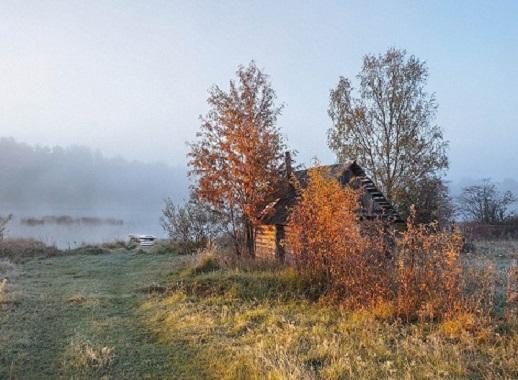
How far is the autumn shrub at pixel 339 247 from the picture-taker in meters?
8.59

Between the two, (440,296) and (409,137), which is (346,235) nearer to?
(440,296)

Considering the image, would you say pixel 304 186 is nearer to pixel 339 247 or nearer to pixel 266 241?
pixel 266 241

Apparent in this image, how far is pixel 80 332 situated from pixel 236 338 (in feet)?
10.2

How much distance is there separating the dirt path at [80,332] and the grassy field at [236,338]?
21 mm

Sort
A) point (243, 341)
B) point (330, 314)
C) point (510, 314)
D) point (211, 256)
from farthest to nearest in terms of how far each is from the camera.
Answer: point (211, 256) < point (330, 314) < point (510, 314) < point (243, 341)

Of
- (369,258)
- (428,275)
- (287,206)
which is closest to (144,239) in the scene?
(287,206)

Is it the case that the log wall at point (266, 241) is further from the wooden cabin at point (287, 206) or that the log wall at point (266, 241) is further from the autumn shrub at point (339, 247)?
the autumn shrub at point (339, 247)

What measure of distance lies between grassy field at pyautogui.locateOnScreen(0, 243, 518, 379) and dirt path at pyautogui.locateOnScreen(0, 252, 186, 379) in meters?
0.02

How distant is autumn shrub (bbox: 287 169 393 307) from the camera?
8594mm

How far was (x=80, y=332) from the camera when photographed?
25.7 feet

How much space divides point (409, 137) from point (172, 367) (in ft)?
78.6

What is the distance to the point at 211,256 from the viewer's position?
1480 centimetres

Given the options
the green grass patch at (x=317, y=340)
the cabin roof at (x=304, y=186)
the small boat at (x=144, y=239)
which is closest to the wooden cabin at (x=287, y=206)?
the cabin roof at (x=304, y=186)

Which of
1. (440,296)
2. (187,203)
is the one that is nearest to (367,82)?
(187,203)
